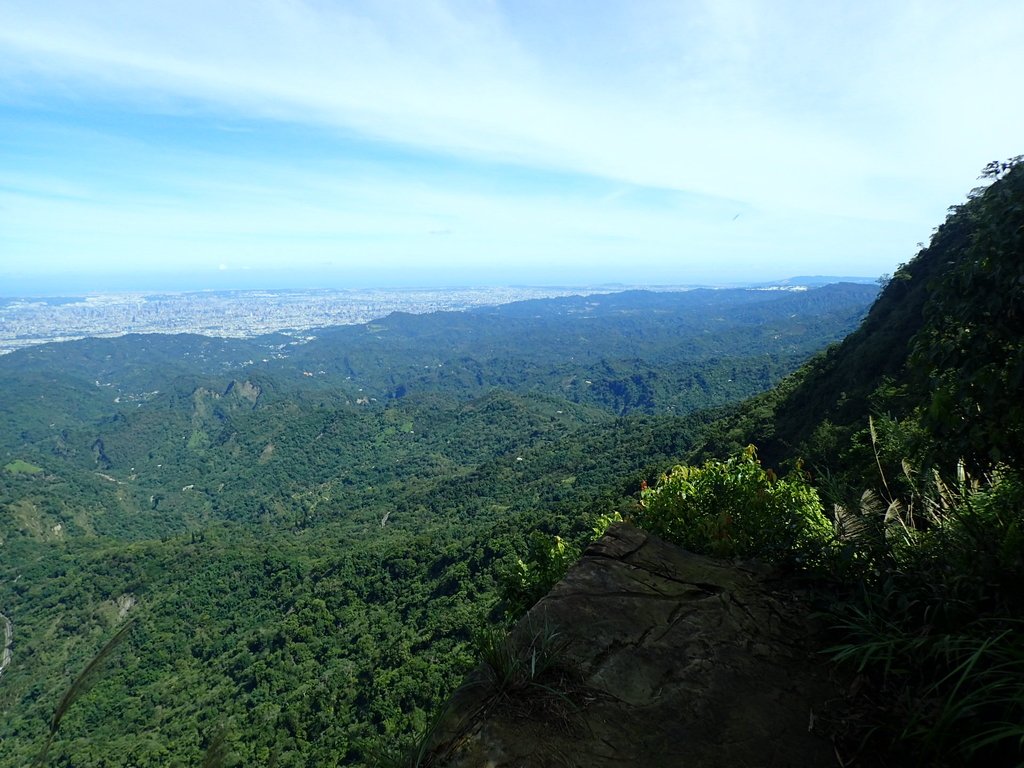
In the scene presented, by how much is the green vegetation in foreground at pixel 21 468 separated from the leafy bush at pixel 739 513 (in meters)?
175

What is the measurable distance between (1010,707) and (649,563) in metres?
2.64

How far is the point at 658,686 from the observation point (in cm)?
326

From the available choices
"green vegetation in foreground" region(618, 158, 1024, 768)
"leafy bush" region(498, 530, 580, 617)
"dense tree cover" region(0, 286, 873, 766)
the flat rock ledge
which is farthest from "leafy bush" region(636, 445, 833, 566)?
"dense tree cover" region(0, 286, 873, 766)

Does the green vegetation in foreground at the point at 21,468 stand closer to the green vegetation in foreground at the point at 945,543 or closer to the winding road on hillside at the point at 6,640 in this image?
the winding road on hillside at the point at 6,640

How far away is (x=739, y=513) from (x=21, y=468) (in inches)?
7142

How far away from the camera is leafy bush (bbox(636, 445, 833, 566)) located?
15.4ft

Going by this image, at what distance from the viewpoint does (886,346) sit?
3597cm

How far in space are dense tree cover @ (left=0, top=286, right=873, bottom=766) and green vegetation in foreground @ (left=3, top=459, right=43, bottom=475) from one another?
2.66ft

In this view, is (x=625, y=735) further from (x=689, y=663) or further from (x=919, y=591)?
(x=919, y=591)

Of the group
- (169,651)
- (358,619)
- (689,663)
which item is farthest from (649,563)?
(169,651)

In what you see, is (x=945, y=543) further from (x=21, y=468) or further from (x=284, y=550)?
(x=21, y=468)

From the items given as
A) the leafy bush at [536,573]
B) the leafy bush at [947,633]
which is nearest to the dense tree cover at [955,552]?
the leafy bush at [947,633]

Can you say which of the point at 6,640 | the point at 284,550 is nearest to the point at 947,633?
the point at 284,550

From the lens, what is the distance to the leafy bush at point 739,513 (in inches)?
185
